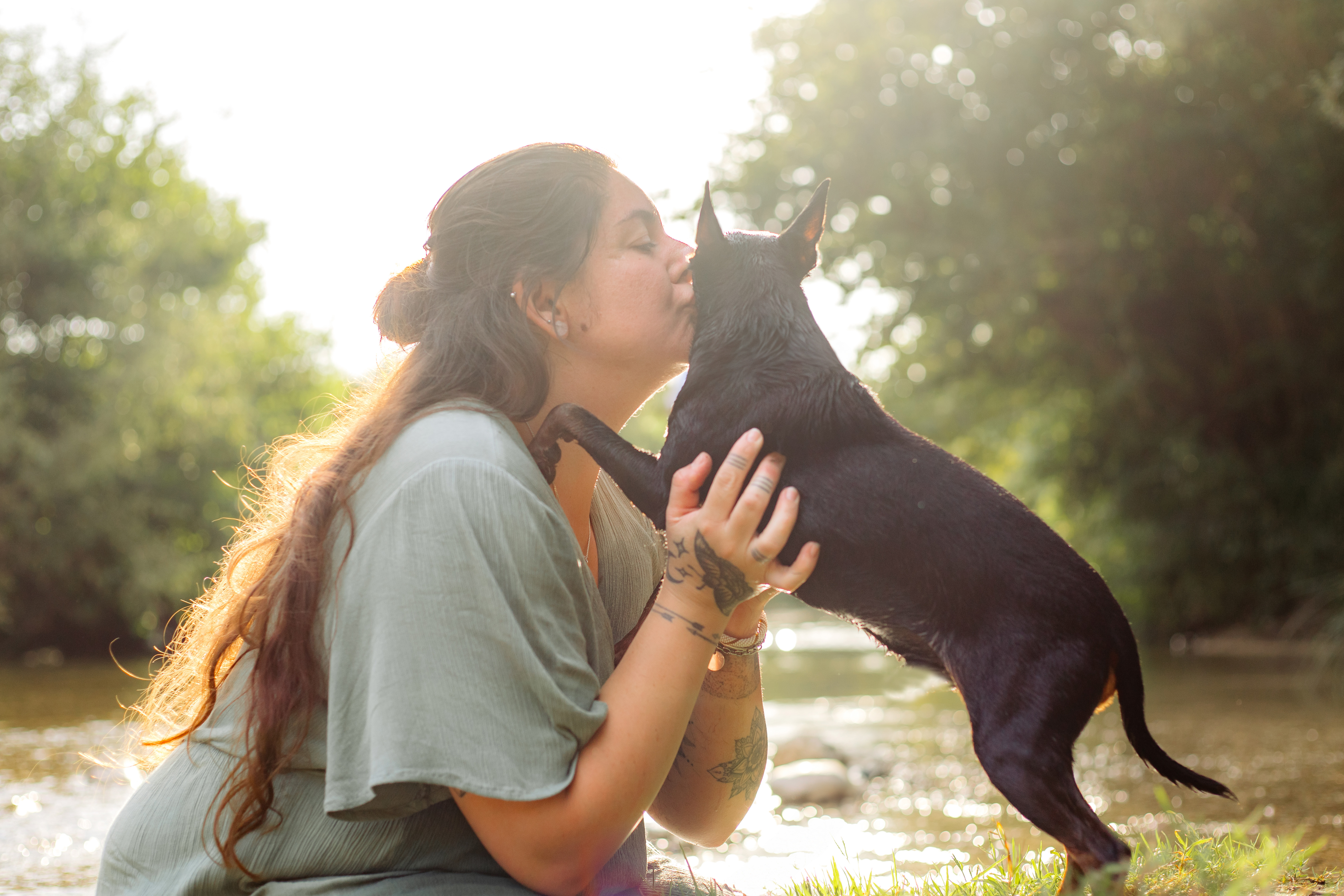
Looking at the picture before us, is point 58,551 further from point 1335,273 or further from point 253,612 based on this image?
point 1335,273

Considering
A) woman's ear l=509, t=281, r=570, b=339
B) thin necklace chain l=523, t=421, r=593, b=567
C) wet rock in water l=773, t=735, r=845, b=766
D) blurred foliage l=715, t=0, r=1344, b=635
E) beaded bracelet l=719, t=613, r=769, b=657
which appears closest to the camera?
woman's ear l=509, t=281, r=570, b=339

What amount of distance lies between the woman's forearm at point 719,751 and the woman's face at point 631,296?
30.3 inches

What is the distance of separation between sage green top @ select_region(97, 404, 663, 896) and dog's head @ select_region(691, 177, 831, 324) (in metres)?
0.66

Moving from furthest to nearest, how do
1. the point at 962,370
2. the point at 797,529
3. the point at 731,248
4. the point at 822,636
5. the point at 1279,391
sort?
the point at 822,636, the point at 962,370, the point at 1279,391, the point at 731,248, the point at 797,529

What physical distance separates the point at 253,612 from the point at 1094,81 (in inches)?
485

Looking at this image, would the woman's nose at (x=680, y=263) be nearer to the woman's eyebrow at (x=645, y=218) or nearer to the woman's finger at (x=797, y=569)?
the woman's eyebrow at (x=645, y=218)

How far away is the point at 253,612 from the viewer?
198cm

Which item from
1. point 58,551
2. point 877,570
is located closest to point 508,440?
point 877,570

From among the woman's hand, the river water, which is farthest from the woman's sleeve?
the river water

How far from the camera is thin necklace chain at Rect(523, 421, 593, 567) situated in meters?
2.39

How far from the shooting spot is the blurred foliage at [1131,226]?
11539mm

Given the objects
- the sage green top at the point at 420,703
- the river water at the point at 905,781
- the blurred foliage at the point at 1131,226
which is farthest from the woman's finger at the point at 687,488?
Result: the blurred foliage at the point at 1131,226

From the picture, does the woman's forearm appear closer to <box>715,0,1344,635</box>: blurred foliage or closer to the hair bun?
the hair bun

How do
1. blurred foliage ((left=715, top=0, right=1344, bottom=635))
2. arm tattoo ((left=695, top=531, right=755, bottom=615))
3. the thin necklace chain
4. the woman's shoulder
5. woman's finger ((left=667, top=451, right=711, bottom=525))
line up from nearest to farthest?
the woman's shoulder → arm tattoo ((left=695, top=531, right=755, bottom=615)) → woman's finger ((left=667, top=451, right=711, bottom=525)) → the thin necklace chain → blurred foliage ((left=715, top=0, right=1344, bottom=635))
